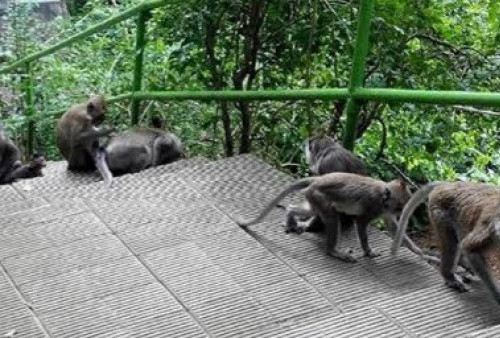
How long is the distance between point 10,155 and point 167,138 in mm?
1531

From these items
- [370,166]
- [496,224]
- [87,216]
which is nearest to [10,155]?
[87,216]

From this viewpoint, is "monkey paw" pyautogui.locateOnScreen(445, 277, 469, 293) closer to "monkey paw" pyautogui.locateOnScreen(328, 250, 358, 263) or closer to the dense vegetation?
"monkey paw" pyautogui.locateOnScreen(328, 250, 358, 263)

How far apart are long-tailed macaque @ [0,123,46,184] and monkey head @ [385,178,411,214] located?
13.9ft

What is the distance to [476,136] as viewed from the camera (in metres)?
6.49

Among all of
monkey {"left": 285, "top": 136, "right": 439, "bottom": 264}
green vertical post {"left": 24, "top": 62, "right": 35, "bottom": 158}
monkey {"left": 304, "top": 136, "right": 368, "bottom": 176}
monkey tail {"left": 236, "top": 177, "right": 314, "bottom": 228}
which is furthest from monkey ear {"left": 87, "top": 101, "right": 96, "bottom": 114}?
monkey tail {"left": 236, "top": 177, "right": 314, "bottom": 228}

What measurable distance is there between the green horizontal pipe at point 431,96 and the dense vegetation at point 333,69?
81 centimetres

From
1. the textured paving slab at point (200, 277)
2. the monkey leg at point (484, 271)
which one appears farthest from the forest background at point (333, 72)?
the monkey leg at point (484, 271)

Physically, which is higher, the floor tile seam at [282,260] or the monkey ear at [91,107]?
the floor tile seam at [282,260]

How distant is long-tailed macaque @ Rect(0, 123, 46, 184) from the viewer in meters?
8.08

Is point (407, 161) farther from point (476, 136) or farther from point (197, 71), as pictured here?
point (197, 71)

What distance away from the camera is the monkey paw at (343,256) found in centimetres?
489

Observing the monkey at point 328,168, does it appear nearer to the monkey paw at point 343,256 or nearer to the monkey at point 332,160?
the monkey at point 332,160

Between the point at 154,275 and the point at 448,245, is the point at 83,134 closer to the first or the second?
the point at 154,275

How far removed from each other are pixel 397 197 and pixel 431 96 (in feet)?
2.12
